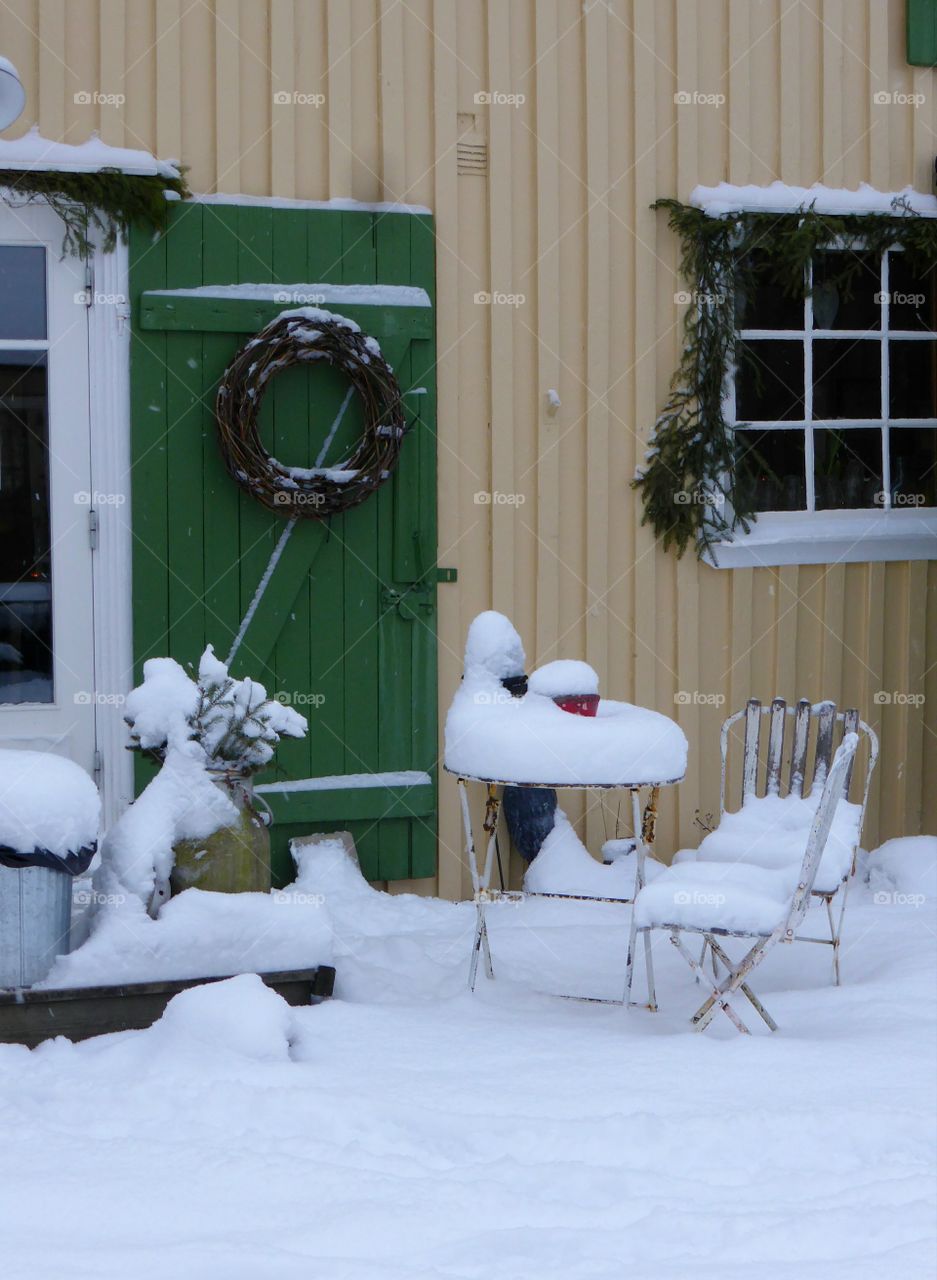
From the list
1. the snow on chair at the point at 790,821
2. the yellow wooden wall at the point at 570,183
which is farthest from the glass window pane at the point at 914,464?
the snow on chair at the point at 790,821

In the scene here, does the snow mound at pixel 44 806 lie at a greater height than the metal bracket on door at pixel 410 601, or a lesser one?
lesser

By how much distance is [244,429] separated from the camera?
4.92 m

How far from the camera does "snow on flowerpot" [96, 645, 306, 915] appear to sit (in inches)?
157

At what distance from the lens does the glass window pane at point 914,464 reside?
599 centimetres

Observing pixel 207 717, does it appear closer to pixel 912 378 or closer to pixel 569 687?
pixel 569 687

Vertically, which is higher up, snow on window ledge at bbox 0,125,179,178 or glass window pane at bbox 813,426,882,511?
snow on window ledge at bbox 0,125,179,178

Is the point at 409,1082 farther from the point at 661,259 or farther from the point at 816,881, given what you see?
the point at 661,259

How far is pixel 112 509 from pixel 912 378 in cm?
323

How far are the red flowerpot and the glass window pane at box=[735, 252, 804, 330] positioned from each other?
2150 millimetres

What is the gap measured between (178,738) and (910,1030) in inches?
81.5

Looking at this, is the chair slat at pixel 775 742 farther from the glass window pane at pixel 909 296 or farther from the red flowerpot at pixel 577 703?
the glass window pane at pixel 909 296

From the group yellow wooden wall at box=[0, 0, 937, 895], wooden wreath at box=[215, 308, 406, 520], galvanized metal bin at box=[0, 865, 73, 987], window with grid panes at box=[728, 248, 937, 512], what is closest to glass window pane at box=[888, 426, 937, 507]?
window with grid panes at box=[728, 248, 937, 512]

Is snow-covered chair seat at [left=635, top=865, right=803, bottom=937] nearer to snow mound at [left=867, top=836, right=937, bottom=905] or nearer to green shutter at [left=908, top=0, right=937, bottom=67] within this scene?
snow mound at [left=867, top=836, right=937, bottom=905]

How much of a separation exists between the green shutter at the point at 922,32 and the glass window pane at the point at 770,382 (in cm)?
122
